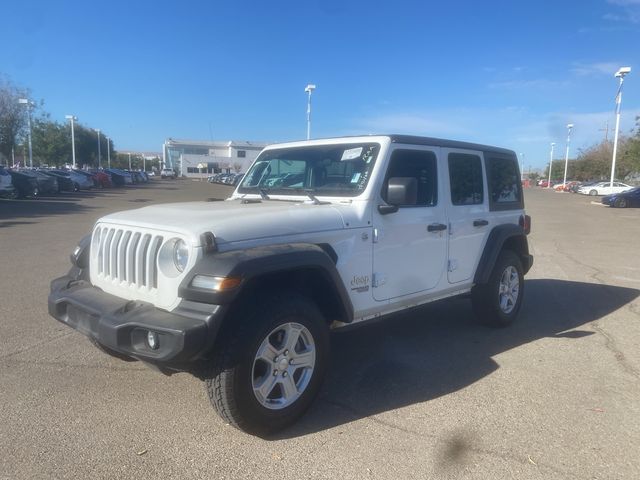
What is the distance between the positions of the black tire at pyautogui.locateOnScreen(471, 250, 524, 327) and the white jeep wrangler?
0.30 meters

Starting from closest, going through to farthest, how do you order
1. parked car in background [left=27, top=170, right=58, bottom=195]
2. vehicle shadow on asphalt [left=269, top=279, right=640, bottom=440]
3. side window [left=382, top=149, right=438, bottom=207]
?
vehicle shadow on asphalt [left=269, top=279, right=640, bottom=440], side window [left=382, top=149, right=438, bottom=207], parked car in background [left=27, top=170, right=58, bottom=195]

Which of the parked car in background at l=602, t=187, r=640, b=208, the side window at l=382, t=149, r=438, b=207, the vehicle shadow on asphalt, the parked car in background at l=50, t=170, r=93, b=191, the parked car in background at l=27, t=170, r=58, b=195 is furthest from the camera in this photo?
the parked car in background at l=50, t=170, r=93, b=191

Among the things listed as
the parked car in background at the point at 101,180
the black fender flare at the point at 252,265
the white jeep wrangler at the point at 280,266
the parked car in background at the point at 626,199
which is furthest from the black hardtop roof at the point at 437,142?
the parked car in background at the point at 101,180

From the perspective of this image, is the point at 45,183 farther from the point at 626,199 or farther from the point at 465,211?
the point at 626,199

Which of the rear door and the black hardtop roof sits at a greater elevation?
the black hardtop roof

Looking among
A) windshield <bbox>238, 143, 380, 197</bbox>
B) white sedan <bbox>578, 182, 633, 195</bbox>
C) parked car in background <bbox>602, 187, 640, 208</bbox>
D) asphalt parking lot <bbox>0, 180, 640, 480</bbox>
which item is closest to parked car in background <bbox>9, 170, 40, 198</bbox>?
asphalt parking lot <bbox>0, 180, 640, 480</bbox>

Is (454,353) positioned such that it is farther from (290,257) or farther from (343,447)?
(290,257)

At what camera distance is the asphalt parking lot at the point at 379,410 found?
3.03 meters

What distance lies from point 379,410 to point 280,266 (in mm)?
1362

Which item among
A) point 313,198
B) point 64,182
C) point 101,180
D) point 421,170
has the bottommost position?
point 101,180

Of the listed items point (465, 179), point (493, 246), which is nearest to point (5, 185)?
point (465, 179)

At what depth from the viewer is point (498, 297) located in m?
5.52

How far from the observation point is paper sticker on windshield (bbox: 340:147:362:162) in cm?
429

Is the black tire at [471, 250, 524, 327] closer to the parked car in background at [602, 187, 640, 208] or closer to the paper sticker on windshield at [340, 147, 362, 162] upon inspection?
the paper sticker on windshield at [340, 147, 362, 162]
